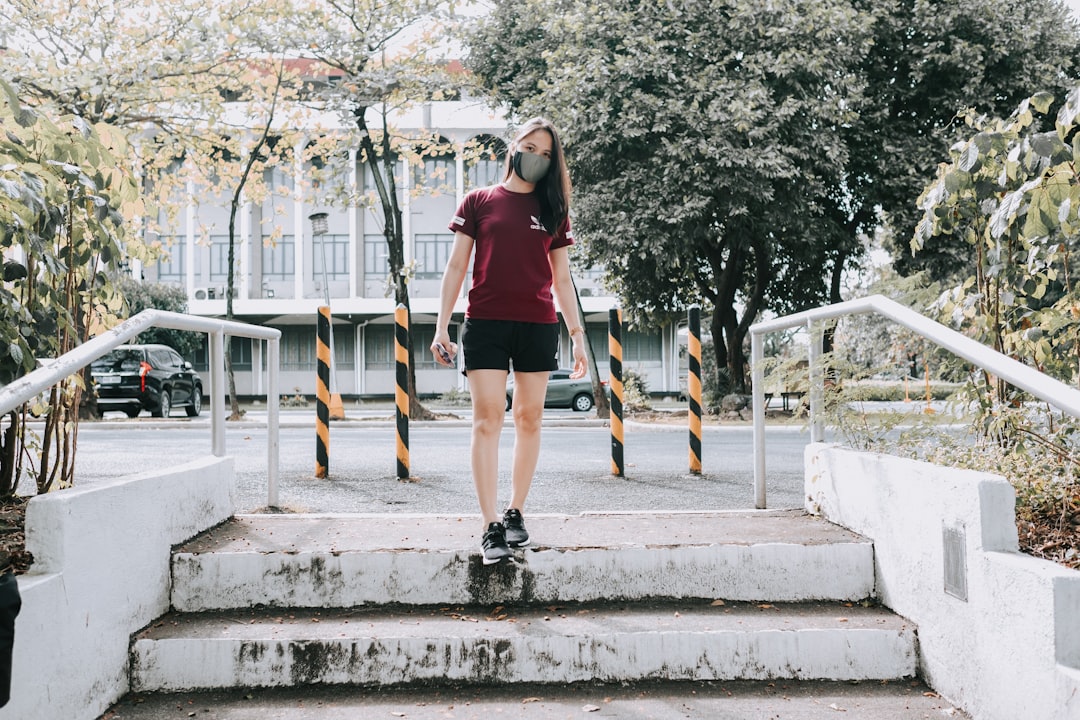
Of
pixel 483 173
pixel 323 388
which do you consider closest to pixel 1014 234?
pixel 323 388

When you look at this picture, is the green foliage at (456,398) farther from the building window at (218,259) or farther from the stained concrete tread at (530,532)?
the stained concrete tread at (530,532)

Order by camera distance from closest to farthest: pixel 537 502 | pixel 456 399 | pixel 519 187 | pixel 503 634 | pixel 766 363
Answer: pixel 503 634, pixel 519 187, pixel 766 363, pixel 537 502, pixel 456 399

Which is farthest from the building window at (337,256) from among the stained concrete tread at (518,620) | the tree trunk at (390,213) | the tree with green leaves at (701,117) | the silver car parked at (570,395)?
the stained concrete tread at (518,620)

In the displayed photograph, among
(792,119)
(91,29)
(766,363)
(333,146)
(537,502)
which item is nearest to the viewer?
(766,363)

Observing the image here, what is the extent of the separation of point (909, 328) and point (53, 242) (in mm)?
3655

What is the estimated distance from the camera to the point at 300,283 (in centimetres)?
3944

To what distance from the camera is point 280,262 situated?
130 ft

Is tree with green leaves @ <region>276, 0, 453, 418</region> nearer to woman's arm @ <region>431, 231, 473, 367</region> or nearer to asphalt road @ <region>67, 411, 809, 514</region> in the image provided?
asphalt road @ <region>67, 411, 809, 514</region>

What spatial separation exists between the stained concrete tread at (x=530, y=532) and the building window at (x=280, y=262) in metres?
36.5

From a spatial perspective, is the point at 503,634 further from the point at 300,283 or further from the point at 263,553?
the point at 300,283

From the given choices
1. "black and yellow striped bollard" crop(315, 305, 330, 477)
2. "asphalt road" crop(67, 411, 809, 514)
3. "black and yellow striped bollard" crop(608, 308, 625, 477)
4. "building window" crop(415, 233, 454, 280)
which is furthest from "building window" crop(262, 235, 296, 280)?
"black and yellow striped bollard" crop(608, 308, 625, 477)

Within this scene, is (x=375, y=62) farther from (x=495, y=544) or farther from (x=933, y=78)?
(x=495, y=544)

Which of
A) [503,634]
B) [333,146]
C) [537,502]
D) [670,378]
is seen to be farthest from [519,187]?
[670,378]

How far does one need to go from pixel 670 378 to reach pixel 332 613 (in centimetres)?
3627
